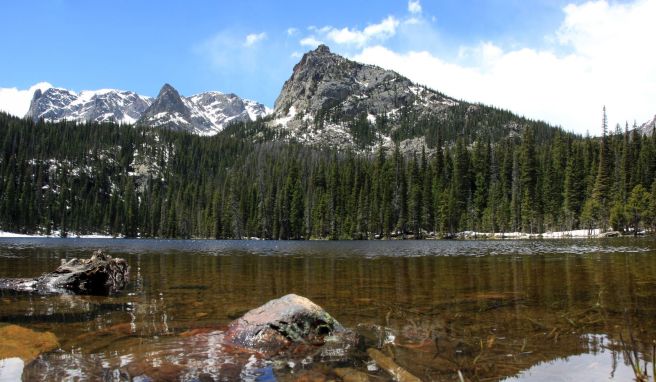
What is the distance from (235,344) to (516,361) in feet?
21.8

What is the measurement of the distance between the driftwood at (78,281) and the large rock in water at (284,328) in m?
12.6

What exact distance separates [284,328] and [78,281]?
1646 centimetres

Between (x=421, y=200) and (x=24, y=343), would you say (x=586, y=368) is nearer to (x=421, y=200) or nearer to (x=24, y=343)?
(x=24, y=343)

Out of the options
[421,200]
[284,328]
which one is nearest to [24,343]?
[284,328]

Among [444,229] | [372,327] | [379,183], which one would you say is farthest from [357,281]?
[379,183]

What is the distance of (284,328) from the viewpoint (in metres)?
11.2

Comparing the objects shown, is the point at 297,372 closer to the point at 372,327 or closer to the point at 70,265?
the point at 372,327

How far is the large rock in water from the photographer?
1095 cm

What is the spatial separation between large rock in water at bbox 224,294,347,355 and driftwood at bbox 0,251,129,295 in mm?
12646

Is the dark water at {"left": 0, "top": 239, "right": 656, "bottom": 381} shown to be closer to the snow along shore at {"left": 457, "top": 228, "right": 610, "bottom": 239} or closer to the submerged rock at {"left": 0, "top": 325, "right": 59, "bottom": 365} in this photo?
the submerged rock at {"left": 0, "top": 325, "right": 59, "bottom": 365}

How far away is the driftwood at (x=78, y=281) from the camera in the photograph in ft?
71.3

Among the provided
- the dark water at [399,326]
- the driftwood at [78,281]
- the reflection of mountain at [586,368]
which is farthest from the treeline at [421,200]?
the driftwood at [78,281]

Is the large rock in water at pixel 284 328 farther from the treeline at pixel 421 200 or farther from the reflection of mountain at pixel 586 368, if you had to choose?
the treeline at pixel 421 200

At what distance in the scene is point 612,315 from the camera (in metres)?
13.0
